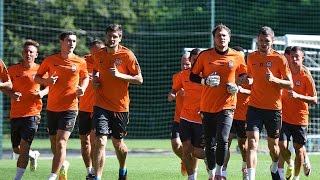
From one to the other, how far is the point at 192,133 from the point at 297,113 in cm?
200

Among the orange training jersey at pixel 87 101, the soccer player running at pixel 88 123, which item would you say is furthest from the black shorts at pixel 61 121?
the orange training jersey at pixel 87 101

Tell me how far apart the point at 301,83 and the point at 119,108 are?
3705mm

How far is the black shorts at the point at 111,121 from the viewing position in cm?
1384

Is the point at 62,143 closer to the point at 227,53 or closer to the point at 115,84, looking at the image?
the point at 115,84

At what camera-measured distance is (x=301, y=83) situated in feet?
52.2

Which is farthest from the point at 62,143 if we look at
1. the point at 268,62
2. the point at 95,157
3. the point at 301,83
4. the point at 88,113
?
the point at 301,83

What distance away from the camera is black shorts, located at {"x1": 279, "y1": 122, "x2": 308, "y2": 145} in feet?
52.2

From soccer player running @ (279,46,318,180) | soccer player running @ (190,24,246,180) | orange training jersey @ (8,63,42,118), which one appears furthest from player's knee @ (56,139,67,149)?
soccer player running @ (279,46,318,180)

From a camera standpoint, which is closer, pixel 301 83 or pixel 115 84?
pixel 115 84

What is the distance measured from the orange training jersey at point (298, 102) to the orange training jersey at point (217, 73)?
248 cm

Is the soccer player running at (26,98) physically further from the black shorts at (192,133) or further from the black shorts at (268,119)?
the black shorts at (268,119)

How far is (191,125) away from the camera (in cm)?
1555

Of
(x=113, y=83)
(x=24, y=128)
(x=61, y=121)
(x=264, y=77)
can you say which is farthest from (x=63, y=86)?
(x=264, y=77)

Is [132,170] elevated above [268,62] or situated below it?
below
